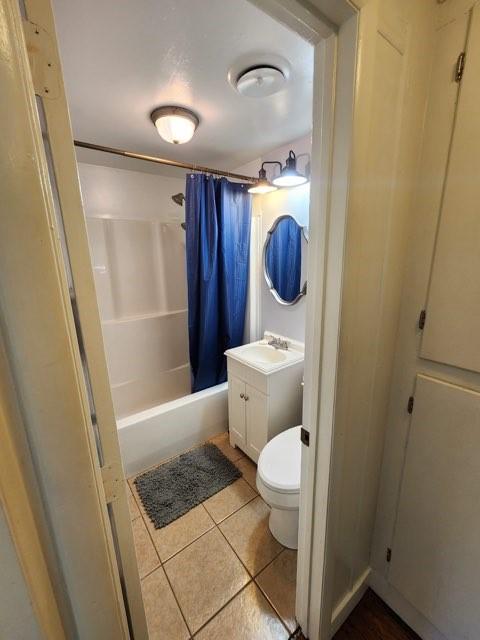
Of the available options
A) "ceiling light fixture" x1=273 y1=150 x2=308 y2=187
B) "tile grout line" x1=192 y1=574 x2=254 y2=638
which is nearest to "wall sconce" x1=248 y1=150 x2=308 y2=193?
"ceiling light fixture" x1=273 y1=150 x2=308 y2=187

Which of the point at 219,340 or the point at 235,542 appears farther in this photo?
the point at 219,340

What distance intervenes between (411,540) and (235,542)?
2.87 feet

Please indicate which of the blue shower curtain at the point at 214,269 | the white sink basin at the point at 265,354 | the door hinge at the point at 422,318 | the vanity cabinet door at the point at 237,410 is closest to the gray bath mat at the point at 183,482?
the vanity cabinet door at the point at 237,410

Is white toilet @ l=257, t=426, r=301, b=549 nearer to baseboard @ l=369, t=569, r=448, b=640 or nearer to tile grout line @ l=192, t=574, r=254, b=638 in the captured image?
tile grout line @ l=192, t=574, r=254, b=638

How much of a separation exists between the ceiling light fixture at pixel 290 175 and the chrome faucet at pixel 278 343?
1150 millimetres

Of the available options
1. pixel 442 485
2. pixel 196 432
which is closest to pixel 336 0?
pixel 442 485

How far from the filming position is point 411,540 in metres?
1.07

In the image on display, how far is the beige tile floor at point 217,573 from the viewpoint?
1147 mm

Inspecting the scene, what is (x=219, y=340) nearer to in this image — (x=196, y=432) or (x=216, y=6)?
(x=196, y=432)

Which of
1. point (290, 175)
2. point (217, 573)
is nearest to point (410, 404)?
point (217, 573)

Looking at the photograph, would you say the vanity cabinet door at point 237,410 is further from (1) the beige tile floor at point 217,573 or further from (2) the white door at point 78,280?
(2) the white door at point 78,280

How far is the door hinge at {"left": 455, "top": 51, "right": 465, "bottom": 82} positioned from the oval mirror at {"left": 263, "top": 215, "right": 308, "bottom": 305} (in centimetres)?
123

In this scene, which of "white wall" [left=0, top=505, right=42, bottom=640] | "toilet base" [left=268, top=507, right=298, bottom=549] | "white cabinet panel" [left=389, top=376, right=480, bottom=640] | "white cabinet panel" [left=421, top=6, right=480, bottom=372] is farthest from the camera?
"toilet base" [left=268, top=507, right=298, bottom=549]

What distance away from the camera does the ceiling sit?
0.94 meters
